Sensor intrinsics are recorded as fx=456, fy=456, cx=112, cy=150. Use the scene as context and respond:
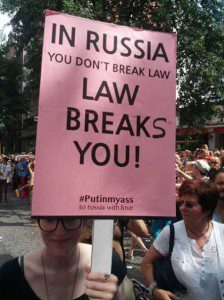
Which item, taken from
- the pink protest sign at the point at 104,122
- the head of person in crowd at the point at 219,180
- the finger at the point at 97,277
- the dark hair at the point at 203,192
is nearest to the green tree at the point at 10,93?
the head of person in crowd at the point at 219,180

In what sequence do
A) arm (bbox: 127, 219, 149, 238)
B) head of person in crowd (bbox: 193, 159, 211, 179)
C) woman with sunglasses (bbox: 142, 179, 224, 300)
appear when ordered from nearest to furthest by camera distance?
1. woman with sunglasses (bbox: 142, 179, 224, 300)
2. arm (bbox: 127, 219, 149, 238)
3. head of person in crowd (bbox: 193, 159, 211, 179)

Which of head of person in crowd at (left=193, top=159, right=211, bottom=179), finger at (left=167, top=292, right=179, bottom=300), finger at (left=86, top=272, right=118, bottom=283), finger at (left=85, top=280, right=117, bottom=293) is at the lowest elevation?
finger at (left=167, top=292, right=179, bottom=300)

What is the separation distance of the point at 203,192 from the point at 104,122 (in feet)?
4.08

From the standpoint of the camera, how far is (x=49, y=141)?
1907mm

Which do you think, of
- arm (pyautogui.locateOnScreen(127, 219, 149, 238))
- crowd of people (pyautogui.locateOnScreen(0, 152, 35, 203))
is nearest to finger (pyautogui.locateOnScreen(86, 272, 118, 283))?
arm (pyautogui.locateOnScreen(127, 219, 149, 238))

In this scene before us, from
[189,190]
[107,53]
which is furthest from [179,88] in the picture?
[107,53]

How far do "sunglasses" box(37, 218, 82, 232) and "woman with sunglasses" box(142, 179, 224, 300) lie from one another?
1.02 meters

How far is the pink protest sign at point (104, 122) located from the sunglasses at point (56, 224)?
6cm

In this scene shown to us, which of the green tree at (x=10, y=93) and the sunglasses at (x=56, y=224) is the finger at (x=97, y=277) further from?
the green tree at (x=10, y=93)

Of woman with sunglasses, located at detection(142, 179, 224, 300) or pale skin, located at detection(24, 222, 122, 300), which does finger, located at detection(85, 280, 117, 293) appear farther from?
woman with sunglasses, located at detection(142, 179, 224, 300)

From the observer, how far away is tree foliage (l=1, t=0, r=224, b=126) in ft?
42.6

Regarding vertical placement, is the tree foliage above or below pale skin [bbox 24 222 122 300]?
above

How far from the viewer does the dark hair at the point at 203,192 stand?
118 inches

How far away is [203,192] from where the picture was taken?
3.02m
